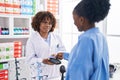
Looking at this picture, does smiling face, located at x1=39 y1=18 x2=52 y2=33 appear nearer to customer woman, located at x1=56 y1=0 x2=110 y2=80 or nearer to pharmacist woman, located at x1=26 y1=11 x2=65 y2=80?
pharmacist woman, located at x1=26 y1=11 x2=65 y2=80

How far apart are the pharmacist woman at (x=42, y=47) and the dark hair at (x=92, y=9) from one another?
1008mm

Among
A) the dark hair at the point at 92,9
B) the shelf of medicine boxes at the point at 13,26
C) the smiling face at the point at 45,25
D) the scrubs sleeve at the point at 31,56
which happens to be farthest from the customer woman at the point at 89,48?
the shelf of medicine boxes at the point at 13,26

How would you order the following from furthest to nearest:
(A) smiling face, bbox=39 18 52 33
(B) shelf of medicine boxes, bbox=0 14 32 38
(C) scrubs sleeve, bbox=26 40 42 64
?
1. (B) shelf of medicine boxes, bbox=0 14 32 38
2. (A) smiling face, bbox=39 18 52 33
3. (C) scrubs sleeve, bbox=26 40 42 64

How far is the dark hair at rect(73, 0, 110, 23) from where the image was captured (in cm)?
100

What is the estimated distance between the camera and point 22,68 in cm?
190

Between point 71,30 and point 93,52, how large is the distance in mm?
2950

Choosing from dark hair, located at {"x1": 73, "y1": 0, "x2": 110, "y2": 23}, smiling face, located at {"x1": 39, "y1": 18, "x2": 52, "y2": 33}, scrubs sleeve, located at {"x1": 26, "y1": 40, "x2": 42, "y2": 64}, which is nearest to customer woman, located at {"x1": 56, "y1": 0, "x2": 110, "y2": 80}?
dark hair, located at {"x1": 73, "y1": 0, "x2": 110, "y2": 23}

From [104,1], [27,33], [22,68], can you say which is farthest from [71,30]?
[104,1]

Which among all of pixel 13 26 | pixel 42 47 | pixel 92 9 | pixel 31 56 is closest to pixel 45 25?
pixel 42 47

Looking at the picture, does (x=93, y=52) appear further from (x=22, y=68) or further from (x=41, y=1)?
(x=41, y=1)

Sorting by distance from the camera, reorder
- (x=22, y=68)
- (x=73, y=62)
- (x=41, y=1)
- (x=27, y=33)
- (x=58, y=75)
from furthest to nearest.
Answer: (x=41, y=1), (x=27, y=33), (x=58, y=75), (x=22, y=68), (x=73, y=62)

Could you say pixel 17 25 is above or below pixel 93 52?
above

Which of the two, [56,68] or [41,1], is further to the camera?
[41,1]

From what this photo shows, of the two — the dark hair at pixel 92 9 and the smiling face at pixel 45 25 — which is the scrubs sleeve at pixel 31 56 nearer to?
the smiling face at pixel 45 25
